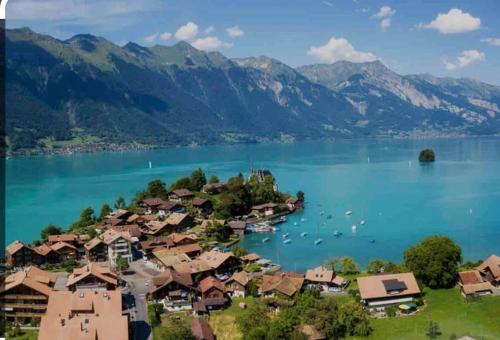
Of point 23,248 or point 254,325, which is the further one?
point 23,248

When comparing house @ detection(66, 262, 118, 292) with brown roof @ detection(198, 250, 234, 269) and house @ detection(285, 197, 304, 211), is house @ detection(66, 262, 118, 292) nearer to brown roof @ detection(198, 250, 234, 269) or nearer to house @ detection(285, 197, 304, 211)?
brown roof @ detection(198, 250, 234, 269)

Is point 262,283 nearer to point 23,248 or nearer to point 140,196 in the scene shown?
point 23,248

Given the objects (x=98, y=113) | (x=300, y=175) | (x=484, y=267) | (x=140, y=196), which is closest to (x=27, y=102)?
(x=98, y=113)

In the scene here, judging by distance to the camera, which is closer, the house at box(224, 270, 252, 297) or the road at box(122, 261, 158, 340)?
the road at box(122, 261, 158, 340)

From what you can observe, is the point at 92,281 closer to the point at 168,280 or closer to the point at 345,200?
the point at 168,280

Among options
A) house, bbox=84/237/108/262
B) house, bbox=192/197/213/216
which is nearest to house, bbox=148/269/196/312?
house, bbox=84/237/108/262

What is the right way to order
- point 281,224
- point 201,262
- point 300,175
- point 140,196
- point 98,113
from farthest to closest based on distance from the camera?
point 98,113 → point 300,175 → point 140,196 → point 281,224 → point 201,262
